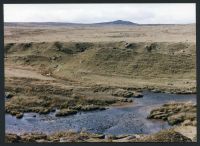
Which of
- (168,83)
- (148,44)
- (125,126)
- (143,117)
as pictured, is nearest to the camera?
(125,126)

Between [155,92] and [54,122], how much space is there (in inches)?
529

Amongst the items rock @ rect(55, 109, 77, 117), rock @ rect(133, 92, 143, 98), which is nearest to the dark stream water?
rock @ rect(55, 109, 77, 117)

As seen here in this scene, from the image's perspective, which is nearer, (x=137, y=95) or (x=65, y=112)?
(x=65, y=112)

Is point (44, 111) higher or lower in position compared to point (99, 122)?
higher

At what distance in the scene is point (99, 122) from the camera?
1086 inches

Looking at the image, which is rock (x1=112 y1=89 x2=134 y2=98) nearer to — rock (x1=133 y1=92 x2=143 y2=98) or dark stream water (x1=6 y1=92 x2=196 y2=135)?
rock (x1=133 y1=92 x2=143 y2=98)

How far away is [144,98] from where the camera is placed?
117 feet

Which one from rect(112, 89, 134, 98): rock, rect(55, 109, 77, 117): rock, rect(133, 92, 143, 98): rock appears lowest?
rect(133, 92, 143, 98): rock

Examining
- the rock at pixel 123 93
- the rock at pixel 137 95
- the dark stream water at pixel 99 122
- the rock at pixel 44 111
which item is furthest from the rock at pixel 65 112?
the rock at pixel 137 95

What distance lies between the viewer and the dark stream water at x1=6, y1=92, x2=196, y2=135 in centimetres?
2564

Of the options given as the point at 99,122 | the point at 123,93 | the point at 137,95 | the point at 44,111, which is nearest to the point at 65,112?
the point at 44,111

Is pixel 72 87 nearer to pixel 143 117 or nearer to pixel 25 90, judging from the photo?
pixel 25 90

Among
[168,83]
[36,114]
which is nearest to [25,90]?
[36,114]

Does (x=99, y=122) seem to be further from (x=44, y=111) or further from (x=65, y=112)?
(x=44, y=111)
